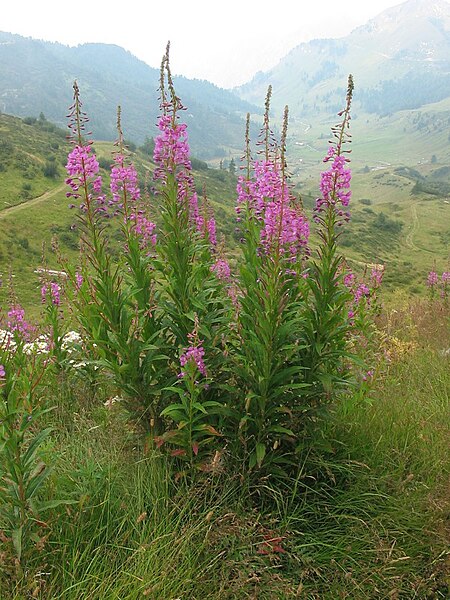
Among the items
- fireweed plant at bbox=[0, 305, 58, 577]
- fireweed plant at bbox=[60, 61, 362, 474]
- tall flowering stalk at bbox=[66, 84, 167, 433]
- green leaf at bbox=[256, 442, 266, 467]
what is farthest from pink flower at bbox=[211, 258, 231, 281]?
fireweed plant at bbox=[0, 305, 58, 577]

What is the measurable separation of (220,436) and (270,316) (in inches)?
47.4

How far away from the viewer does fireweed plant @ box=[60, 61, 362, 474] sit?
394 cm

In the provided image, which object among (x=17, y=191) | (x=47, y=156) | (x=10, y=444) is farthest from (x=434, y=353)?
(x=47, y=156)

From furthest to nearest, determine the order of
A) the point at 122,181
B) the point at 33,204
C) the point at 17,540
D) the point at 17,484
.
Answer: the point at 33,204 → the point at 122,181 → the point at 17,484 → the point at 17,540

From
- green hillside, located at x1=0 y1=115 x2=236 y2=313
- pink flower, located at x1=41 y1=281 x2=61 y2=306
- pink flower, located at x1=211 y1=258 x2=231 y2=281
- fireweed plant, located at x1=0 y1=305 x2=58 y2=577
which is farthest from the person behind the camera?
green hillside, located at x1=0 y1=115 x2=236 y2=313

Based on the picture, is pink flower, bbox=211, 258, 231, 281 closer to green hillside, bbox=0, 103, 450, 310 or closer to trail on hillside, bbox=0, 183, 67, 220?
green hillside, bbox=0, 103, 450, 310

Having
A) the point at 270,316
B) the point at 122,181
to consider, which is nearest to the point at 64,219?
the point at 122,181

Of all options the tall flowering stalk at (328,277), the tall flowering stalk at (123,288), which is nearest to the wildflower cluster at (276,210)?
the tall flowering stalk at (328,277)

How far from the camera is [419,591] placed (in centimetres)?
345

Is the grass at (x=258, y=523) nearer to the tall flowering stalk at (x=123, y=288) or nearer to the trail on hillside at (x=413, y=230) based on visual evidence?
the tall flowering stalk at (x=123, y=288)

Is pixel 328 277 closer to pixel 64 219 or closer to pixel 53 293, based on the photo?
pixel 53 293

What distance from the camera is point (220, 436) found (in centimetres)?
418

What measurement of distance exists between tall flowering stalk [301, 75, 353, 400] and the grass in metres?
A: 0.55

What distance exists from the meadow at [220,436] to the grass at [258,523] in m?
0.02
